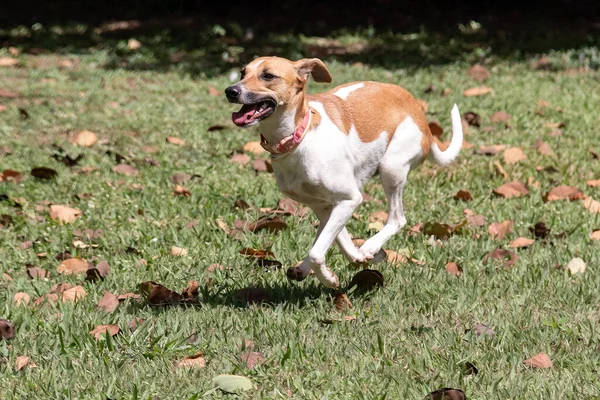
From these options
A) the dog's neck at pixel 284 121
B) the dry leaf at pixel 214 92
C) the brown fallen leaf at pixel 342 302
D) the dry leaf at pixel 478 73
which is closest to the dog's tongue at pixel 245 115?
the dog's neck at pixel 284 121

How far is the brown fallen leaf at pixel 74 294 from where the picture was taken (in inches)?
189

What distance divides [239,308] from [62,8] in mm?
12228

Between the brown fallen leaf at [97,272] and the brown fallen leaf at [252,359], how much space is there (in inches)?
57.2

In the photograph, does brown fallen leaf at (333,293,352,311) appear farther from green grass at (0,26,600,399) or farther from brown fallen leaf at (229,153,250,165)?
brown fallen leaf at (229,153,250,165)

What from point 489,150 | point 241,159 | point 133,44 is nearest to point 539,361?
point 489,150

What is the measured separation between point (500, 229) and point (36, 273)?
2793 mm

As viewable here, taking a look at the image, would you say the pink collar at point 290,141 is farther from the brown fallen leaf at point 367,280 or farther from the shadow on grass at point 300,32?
the shadow on grass at point 300,32

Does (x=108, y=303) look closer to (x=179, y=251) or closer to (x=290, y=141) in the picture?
(x=179, y=251)

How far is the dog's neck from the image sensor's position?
14.8 ft

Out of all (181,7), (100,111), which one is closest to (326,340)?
(100,111)

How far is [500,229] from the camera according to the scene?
19.4 feet

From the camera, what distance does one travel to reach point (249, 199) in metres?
6.57

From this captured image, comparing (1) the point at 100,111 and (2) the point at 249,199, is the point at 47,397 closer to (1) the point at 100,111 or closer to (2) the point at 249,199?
(2) the point at 249,199

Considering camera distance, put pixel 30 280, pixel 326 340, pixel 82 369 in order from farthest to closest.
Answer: pixel 30 280 < pixel 326 340 < pixel 82 369
